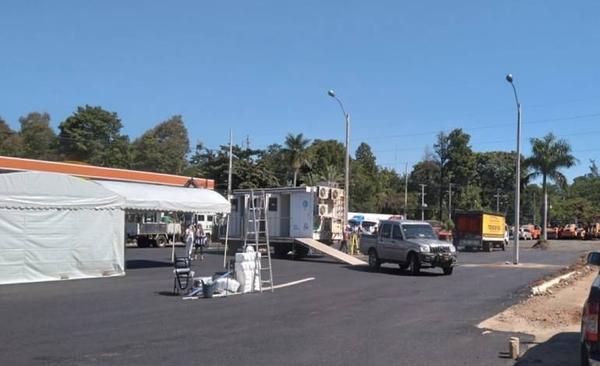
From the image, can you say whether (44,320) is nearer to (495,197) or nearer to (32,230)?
(32,230)

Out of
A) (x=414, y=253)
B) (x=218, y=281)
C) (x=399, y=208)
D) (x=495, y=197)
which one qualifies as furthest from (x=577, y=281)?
(x=495, y=197)

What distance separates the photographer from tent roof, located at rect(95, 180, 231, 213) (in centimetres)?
2247

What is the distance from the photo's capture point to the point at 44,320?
1157 centimetres

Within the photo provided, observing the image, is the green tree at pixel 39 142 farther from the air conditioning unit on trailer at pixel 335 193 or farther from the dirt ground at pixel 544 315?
the dirt ground at pixel 544 315

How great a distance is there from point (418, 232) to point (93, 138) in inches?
2363

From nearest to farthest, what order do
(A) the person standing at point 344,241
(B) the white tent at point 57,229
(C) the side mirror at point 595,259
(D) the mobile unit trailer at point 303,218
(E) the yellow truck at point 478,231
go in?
(C) the side mirror at point 595,259
(B) the white tent at point 57,229
(D) the mobile unit trailer at point 303,218
(A) the person standing at point 344,241
(E) the yellow truck at point 478,231

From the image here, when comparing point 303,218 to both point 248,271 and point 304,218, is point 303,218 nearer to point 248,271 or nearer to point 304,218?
point 304,218

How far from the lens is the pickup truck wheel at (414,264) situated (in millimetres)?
22375

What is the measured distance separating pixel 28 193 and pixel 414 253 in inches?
530

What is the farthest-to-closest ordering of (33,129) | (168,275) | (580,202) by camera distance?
(580,202)
(33,129)
(168,275)

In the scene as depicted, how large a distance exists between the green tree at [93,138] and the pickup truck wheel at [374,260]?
51.2m

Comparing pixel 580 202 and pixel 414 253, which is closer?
pixel 414 253

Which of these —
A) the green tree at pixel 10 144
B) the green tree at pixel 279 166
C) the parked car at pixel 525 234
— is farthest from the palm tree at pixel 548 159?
the green tree at pixel 10 144

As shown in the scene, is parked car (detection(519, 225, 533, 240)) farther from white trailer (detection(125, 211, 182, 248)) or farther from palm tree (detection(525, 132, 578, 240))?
white trailer (detection(125, 211, 182, 248))
